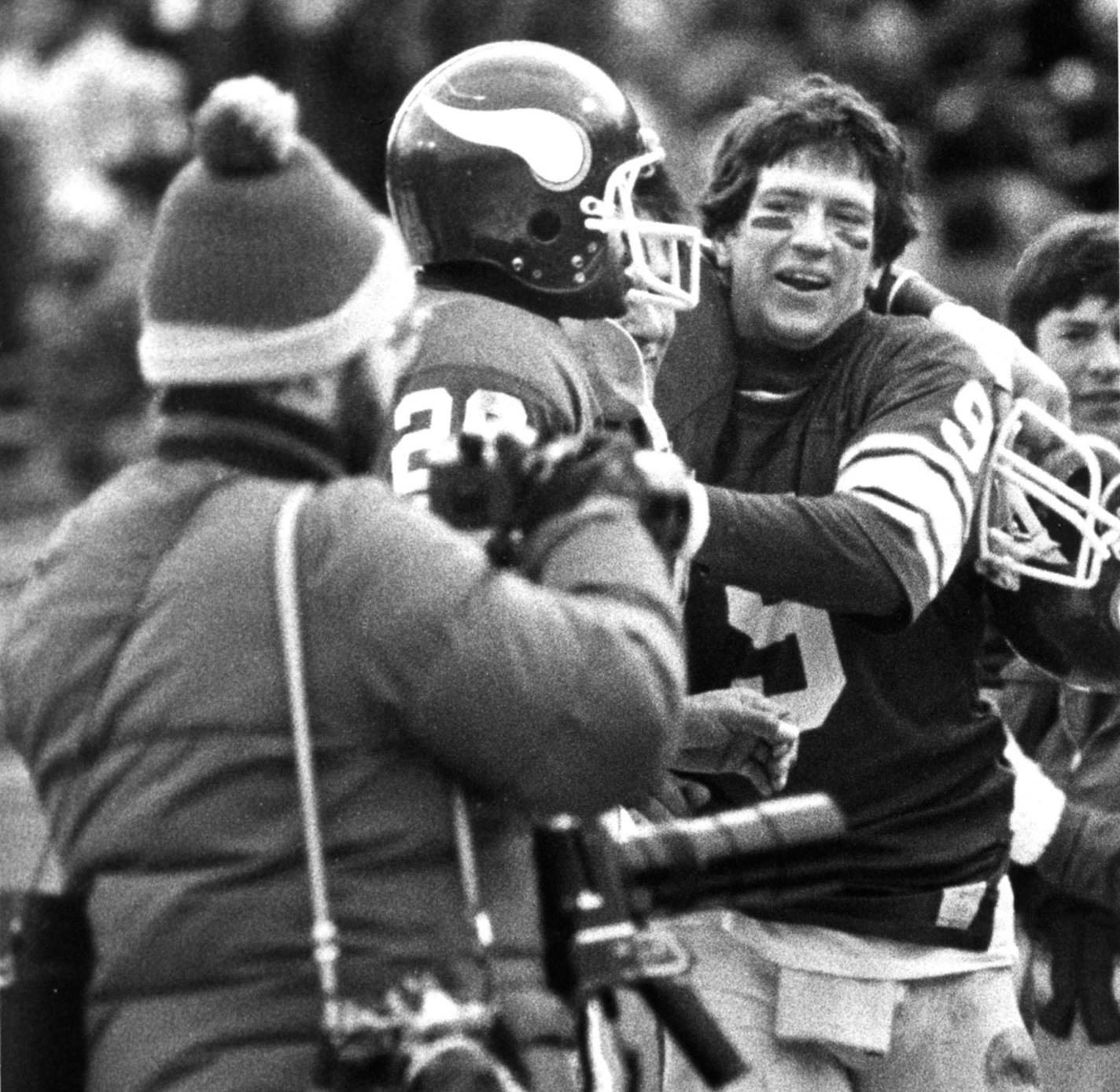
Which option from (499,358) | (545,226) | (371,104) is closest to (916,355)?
(545,226)

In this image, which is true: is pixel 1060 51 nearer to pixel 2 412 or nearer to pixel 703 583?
pixel 703 583

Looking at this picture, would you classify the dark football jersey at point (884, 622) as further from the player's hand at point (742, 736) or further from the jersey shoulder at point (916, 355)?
the player's hand at point (742, 736)

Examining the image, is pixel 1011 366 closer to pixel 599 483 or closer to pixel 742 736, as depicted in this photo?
pixel 742 736

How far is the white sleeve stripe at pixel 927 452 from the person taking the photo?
174 inches

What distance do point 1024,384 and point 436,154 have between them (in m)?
1.17

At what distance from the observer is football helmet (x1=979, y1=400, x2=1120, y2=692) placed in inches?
183

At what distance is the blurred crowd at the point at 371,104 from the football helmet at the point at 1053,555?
4.28 meters

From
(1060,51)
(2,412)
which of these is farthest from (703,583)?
(2,412)

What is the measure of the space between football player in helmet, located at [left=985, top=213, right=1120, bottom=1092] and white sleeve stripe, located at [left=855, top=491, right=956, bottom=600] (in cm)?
23

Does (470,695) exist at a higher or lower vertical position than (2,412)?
higher

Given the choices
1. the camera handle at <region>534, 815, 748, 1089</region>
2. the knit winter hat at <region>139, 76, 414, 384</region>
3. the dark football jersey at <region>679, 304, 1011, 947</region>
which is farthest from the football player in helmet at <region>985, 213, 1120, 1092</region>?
the knit winter hat at <region>139, 76, 414, 384</region>

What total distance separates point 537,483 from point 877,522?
1186mm

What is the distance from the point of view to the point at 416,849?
3.14m

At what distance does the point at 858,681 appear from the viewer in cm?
457
